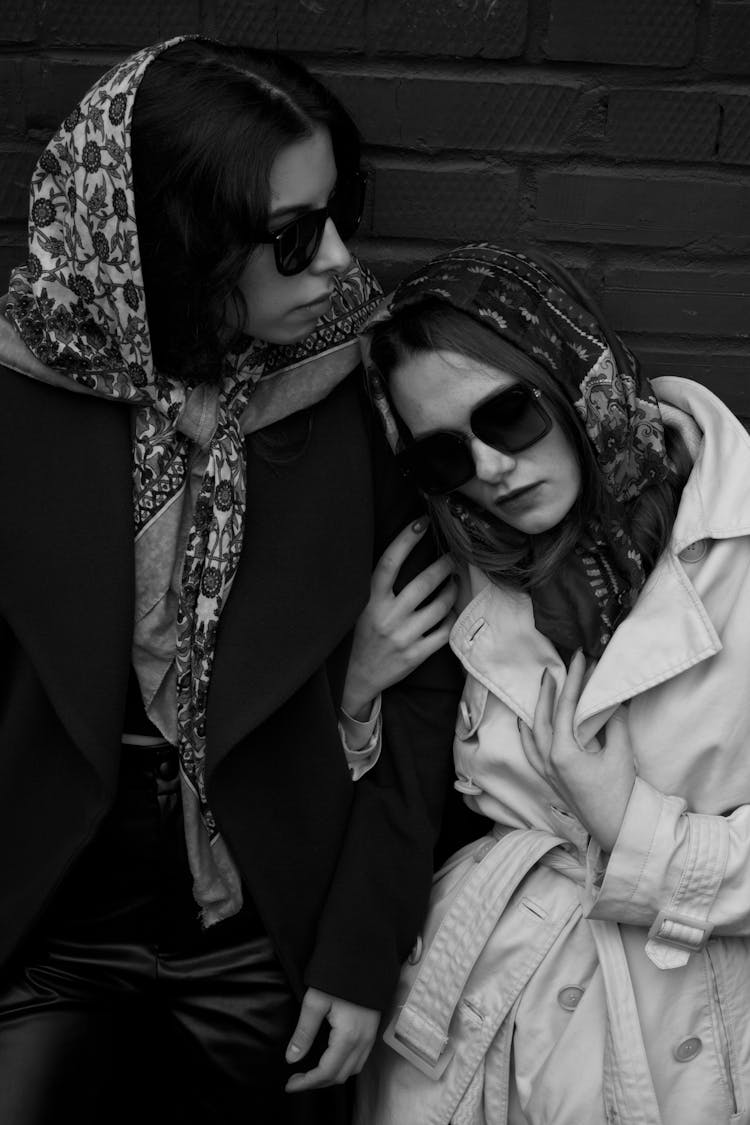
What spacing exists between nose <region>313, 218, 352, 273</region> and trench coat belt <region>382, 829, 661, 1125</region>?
3.36 ft

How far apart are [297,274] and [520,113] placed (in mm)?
728

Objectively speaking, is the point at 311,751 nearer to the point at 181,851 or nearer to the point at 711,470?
the point at 181,851

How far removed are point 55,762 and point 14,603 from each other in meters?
0.30

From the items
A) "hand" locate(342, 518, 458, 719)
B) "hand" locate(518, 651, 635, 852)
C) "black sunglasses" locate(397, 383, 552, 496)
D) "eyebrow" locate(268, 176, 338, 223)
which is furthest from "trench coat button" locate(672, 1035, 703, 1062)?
"eyebrow" locate(268, 176, 338, 223)

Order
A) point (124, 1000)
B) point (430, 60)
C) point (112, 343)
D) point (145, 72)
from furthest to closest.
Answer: point (430, 60), point (124, 1000), point (112, 343), point (145, 72)

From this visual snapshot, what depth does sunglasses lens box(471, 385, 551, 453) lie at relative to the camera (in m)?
1.91

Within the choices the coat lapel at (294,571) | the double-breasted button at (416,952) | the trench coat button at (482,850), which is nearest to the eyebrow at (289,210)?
the coat lapel at (294,571)

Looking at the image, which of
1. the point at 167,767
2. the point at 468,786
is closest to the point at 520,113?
the point at 468,786

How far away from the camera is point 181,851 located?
2145 millimetres

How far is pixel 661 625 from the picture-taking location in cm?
200

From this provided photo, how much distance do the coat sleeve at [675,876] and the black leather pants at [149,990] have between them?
68 centimetres

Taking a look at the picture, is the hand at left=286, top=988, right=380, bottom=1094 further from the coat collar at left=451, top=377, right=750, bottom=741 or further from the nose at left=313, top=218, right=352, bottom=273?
the nose at left=313, top=218, right=352, bottom=273

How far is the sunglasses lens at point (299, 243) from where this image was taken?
6.18 feet

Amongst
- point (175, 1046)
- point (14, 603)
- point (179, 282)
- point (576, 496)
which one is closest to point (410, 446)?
point (576, 496)
